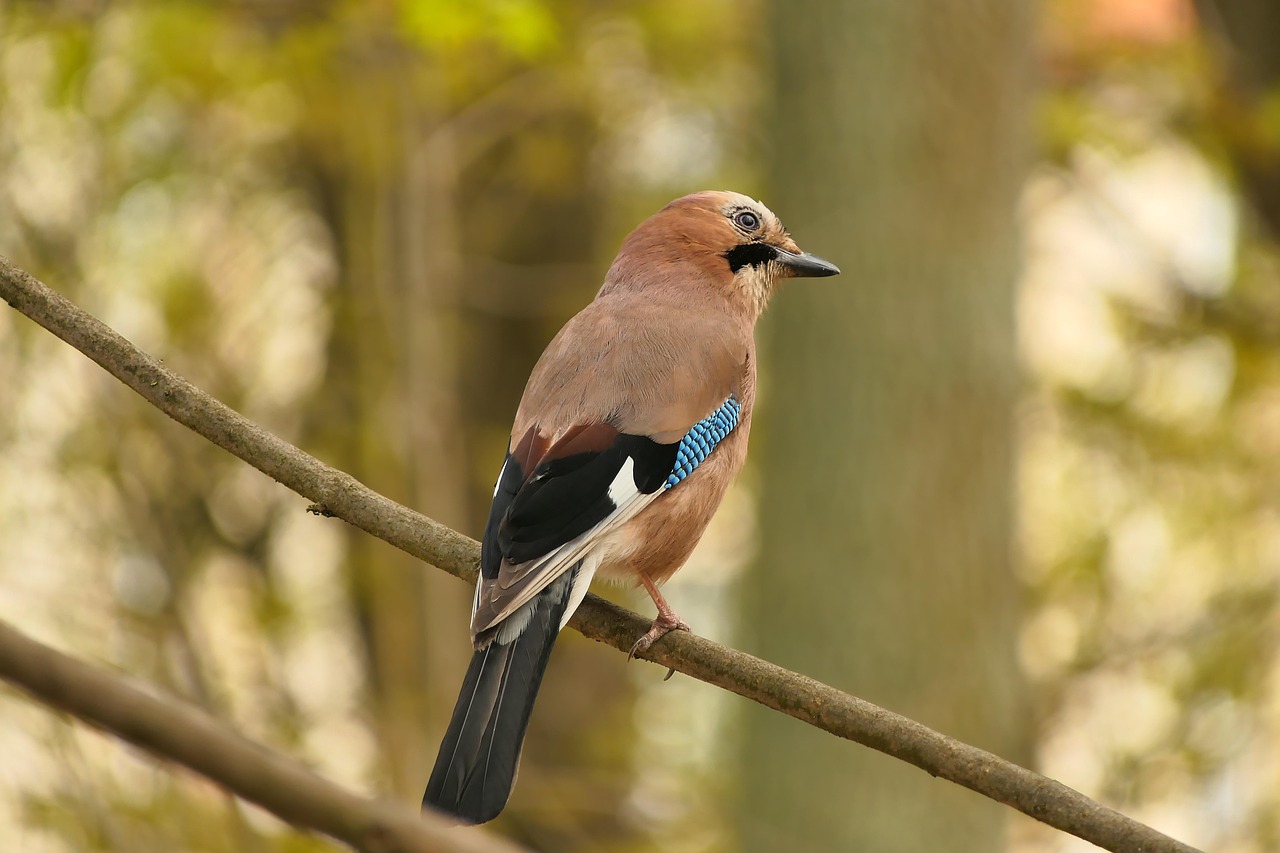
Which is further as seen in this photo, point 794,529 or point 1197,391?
point 1197,391

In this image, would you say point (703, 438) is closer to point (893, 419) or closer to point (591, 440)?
point (591, 440)

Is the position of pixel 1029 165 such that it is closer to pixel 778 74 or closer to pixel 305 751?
pixel 778 74

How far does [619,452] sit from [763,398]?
498 centimetres

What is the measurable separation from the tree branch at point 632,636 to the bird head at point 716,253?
1198 millimetres

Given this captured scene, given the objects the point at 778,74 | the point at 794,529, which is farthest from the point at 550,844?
the point at 778,74

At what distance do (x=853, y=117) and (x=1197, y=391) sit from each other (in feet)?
10.2

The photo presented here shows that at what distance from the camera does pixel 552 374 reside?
137 inches

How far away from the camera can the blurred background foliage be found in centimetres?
655

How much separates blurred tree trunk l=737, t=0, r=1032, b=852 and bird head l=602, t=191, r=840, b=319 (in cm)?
273

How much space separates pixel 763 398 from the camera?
8.24 metres

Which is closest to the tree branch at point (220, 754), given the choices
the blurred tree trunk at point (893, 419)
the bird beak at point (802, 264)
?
the bird beak at point (802, 264)

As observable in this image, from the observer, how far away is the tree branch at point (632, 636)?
249 centimetres

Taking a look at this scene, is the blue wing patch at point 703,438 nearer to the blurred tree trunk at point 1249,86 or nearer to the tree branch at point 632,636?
the tree branch at point 632,636

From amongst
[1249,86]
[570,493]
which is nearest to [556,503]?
[570,493]
